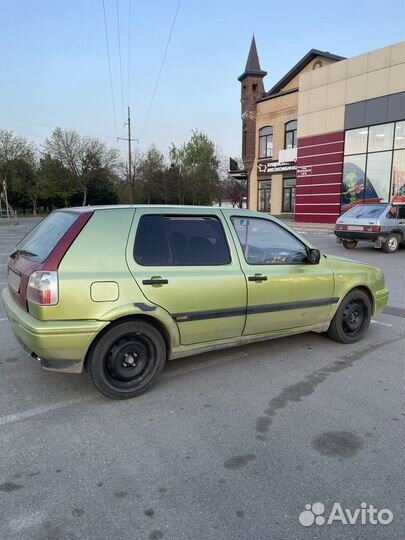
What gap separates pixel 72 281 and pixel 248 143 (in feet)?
110

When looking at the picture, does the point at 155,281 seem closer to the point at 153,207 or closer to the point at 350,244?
the point at 153,207

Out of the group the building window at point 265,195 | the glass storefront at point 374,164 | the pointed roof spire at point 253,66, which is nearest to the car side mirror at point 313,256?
the glass storefront at point 374,164

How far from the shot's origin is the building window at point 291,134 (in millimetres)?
31203

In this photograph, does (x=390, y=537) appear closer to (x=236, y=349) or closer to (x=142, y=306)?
(x=142, y=306)

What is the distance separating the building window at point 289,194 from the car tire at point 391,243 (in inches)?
715

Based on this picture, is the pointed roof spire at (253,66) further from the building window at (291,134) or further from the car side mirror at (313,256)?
the car side mirror at (313,256)

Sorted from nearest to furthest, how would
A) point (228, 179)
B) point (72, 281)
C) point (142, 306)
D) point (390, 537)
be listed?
point (390, 537) < point (72, 281) < point (142, 306) < point (228, 179)

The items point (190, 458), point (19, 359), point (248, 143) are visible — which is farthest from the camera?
point (248, 143)

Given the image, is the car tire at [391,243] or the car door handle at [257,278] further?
the car tire at [391,243]

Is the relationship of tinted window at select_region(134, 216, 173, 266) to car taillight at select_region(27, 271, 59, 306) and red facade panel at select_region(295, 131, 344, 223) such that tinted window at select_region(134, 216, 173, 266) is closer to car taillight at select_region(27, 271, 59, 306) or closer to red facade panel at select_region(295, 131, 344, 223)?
car taillight at select_region(27, 271, 59, 306)

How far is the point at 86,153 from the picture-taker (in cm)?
4688

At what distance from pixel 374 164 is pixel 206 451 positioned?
939 inches

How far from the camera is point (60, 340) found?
10.6ft

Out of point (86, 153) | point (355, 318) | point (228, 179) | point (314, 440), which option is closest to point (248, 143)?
point (86, 153)
